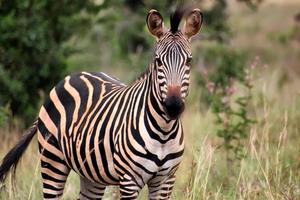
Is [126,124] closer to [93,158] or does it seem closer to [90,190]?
[93,158]

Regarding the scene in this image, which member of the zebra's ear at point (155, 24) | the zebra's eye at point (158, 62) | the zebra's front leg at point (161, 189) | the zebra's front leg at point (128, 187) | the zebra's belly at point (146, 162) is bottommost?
the zebra's front leg at point (128, 187)

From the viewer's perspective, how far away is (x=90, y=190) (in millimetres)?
6102

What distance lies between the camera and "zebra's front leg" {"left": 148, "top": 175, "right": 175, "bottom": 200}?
Answer: 5.18 m

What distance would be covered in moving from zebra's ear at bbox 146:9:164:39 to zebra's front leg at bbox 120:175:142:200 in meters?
1.02

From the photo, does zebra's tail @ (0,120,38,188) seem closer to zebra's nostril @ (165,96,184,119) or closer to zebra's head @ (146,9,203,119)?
zebra's head @ (146,9,203,119)

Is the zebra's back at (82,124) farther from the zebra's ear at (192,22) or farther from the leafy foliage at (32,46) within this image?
the leafy foliage at (32,46)

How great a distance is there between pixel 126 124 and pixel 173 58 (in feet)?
2.25

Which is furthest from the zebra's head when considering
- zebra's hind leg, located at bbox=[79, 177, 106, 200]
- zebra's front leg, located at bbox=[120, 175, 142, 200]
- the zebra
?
zebra's hind leg, located at bbox=[79, 177, 106, 200]

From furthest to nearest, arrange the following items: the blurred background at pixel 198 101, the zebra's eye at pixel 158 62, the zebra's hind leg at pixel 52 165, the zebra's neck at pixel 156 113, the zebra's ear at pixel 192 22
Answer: the blurred background at pixel 198 101 → the zebra's hind leg at pixel 52 165 → the zebra's ear at pixel 192 22 → the zebra's neck at pixel 156 113 → the zebra's eye at pixel 158 62

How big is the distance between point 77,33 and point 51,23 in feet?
1.85

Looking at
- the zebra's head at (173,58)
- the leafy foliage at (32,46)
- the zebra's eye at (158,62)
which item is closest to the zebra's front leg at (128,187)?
the zebra's head at (173,58)

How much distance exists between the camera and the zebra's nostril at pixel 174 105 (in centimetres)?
454

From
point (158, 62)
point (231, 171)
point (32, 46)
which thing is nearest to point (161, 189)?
point (158, 62)

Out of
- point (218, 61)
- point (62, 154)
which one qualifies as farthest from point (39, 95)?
point (62, 154)
